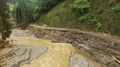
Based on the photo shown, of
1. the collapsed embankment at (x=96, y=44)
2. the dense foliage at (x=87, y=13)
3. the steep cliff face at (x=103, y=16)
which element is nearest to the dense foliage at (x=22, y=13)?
the steep cliff face at (x=103, y=16)

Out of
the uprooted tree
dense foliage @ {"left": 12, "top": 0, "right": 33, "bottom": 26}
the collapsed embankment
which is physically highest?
dense foliage @ {"left": 12, "top": 0, "right": 33, "bottom": 26}

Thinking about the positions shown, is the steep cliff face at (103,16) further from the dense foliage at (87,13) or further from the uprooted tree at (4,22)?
the uprooted tree at (4,22)

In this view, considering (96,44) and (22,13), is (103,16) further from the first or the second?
(22,13)

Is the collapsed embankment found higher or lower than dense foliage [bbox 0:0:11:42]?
lower

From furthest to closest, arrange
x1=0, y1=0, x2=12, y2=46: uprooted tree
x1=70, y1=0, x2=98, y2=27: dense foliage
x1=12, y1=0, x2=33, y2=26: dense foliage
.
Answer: x1=12, y1=0, x2=33, y2=26: dense foliage, x1=70, y1=0, x2=98, y2=27: dense foliage, x1=0, y1=0, x2=12, y2=46: uprooted tree

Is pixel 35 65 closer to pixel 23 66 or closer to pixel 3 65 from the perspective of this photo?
pixel 23 66

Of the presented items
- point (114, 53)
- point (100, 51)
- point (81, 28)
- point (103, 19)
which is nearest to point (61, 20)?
point (81, 28)

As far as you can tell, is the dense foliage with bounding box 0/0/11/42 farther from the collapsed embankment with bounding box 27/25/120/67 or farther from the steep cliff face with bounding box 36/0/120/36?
the steep cliff face with bounding box 36/0/120/36

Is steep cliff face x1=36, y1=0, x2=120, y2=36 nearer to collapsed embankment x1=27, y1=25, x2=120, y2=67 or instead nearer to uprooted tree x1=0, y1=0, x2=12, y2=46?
collapsed embankment x1=27, y1=25, x2=120, y2=67

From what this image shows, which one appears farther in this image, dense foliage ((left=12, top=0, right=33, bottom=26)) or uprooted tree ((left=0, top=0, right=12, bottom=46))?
dense foliage ((left=12, top=0, right=33, bottom=26))

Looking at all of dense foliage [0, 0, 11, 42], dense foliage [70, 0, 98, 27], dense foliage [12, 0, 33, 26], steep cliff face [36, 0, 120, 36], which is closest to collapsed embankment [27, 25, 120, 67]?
steep cliff face [36, 0, 120, 36]

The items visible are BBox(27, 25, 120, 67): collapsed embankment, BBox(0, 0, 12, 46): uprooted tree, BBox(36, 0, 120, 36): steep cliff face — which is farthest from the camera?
BBox(0, 0, 12, 46): uprooted tree

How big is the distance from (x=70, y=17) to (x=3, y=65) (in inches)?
575

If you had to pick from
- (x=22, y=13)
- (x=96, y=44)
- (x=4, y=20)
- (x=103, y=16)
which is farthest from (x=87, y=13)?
(x=22, y=13)
